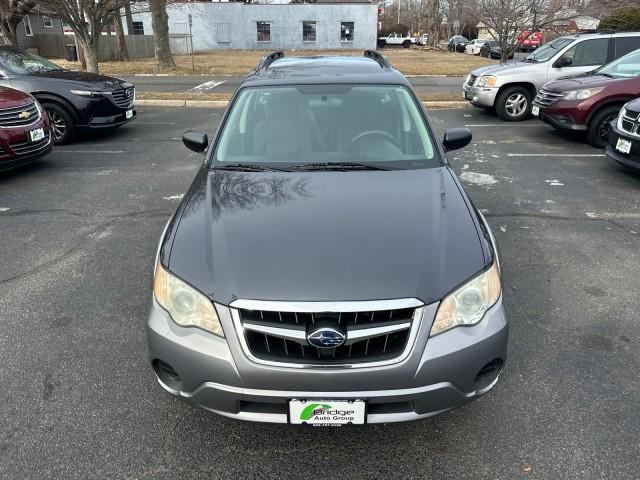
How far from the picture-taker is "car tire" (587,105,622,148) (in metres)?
8.27

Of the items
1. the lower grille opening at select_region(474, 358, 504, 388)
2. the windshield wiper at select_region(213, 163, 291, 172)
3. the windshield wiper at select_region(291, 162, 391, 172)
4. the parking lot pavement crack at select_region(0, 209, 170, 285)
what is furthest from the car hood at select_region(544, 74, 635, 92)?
the lower grille opening at select_region(474, 358, 504, 388)

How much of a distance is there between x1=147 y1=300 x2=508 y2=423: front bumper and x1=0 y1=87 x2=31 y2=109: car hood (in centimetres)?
581

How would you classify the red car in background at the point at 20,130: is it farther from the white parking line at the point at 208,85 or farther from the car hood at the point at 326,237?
the white parking line at the point at 208,85

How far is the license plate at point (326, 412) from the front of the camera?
2070mm

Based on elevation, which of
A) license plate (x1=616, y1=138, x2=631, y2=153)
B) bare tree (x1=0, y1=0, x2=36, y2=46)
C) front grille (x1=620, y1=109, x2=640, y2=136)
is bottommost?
license plate (x1=616, y1=138, x2=631, y2=153)

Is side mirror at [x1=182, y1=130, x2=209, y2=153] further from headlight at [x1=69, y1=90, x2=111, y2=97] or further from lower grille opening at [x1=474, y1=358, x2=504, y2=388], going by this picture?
headlight at [x1=69, y1=90, x2=111, y2=97]

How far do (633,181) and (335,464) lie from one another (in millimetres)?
6276

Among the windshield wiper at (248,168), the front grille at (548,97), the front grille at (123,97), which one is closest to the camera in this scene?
the windshield wiper at (248,168)

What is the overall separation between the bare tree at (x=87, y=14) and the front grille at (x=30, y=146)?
8457 mm

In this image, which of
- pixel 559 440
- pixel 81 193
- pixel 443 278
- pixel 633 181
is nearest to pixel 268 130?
pixel 443 278

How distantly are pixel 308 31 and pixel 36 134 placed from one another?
37.7m

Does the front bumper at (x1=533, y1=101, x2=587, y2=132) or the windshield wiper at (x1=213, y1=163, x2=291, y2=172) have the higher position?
the windshield wiper at (x1=213, y1=163, x2=291, y2=172)

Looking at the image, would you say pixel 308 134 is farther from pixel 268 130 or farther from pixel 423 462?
pixel 423 462

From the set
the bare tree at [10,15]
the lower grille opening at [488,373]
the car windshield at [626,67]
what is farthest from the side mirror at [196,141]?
the bare tree at [10,15]
